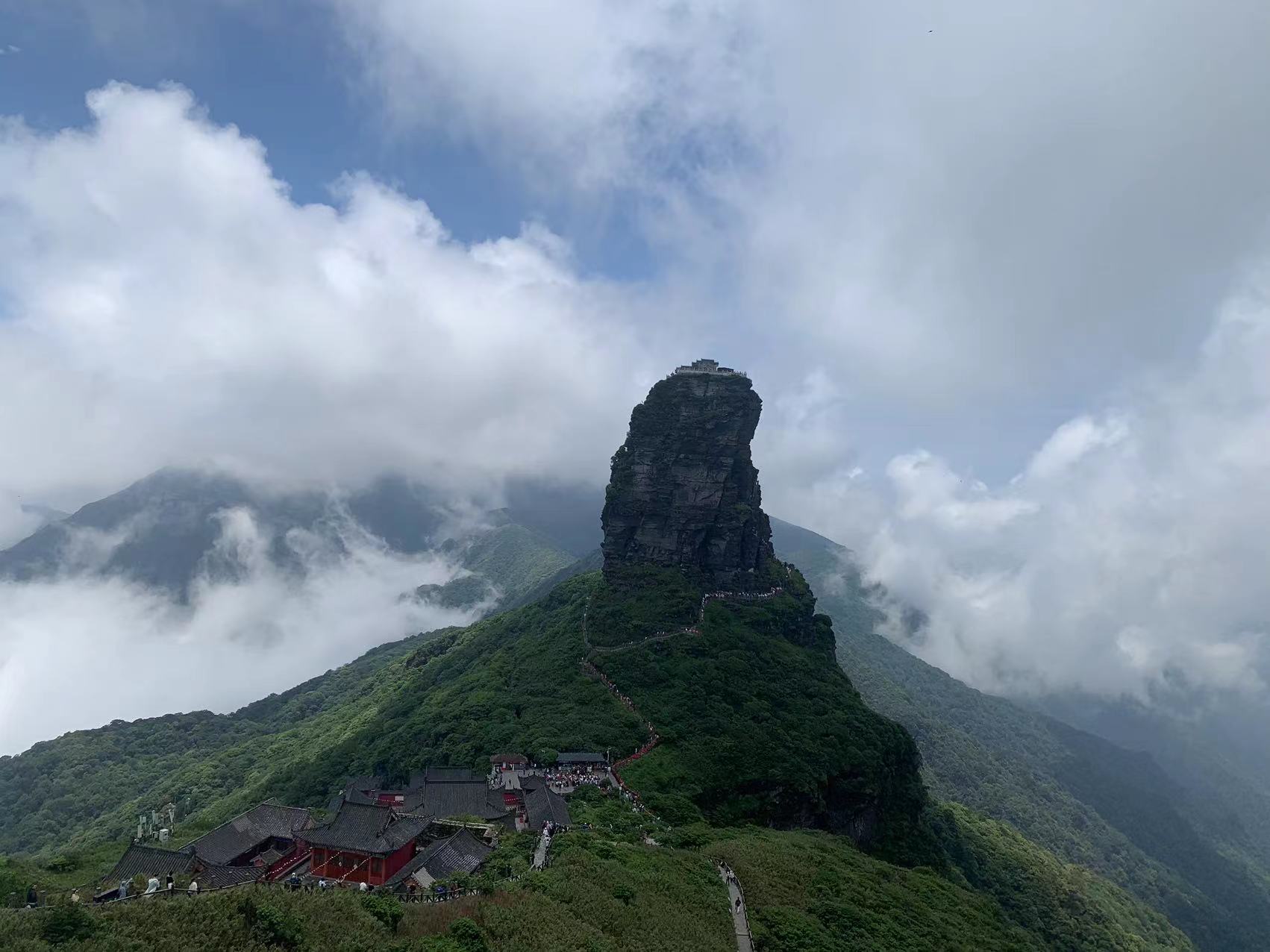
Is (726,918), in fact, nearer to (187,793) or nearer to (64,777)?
(187,793)

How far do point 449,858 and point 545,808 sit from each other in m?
11.9

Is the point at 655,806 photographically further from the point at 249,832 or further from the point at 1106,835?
the point at 1106,835

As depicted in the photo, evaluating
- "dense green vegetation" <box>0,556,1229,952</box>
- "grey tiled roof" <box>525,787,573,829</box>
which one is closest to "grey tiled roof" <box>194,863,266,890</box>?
"dense green vegetation" <box>0,556,1229,952</box>

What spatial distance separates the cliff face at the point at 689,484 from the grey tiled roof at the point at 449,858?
5620 cm

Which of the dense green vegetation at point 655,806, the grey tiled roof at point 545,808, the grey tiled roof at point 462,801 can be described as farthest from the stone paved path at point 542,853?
the grey tiled roof at point 462,801

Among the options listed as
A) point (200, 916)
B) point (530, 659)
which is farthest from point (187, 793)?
point (200, 916)

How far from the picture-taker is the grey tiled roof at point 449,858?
37.8 metres

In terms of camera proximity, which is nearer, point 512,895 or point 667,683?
point 512,895

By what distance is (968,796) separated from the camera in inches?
6088

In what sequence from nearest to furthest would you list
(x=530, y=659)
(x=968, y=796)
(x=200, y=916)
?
(x=200, y=916)
(x=530, y=659)
(x=968, y=796)

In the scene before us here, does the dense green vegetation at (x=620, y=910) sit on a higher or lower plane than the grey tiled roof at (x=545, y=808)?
lower

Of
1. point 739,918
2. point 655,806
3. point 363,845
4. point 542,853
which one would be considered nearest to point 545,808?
point 542,853

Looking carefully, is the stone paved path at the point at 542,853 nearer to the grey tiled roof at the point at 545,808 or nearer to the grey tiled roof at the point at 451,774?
the grey tiled roof at the point at 545,808

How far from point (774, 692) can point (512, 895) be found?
2029 inches
